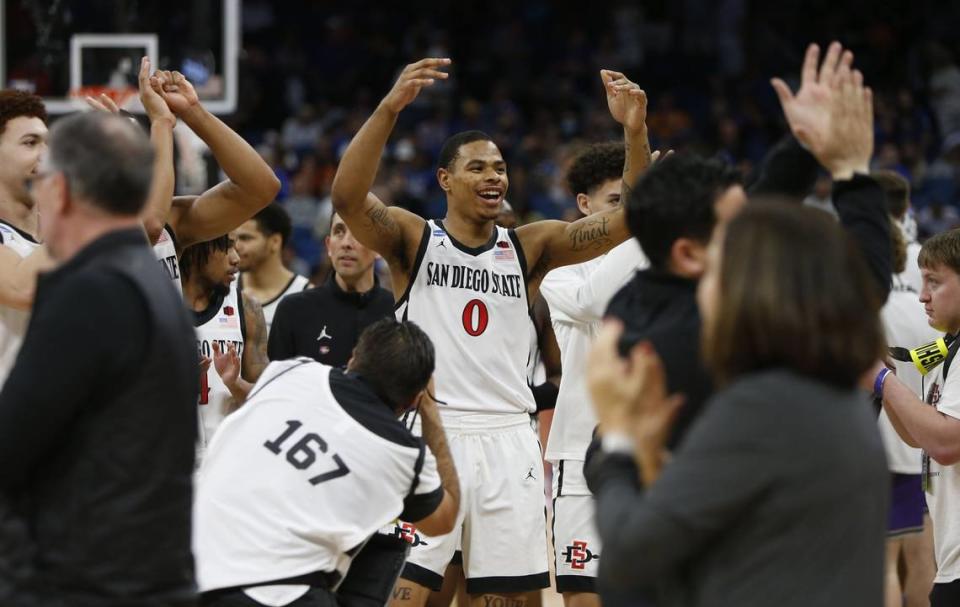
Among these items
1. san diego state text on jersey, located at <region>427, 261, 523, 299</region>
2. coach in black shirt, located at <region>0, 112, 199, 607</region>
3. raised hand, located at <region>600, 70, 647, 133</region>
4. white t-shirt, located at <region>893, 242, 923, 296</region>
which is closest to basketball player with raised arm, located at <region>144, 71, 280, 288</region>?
san diego state text on jersey, located at <region>427, 261, 523, 299</region>

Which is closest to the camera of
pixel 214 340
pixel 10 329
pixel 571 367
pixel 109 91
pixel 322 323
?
pixel 10 329

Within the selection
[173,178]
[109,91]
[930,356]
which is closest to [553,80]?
[109,91]

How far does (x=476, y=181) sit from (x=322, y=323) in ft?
4.69

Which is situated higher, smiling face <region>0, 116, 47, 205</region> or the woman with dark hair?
Answer: smiling face <region>0, 116, 47, 205</region>

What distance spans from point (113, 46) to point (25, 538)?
8515mm

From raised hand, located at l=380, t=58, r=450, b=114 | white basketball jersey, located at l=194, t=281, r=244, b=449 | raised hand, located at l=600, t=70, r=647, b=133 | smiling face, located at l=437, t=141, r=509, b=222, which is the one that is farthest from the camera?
white basketball jersey, located at l=194, t=281, r=244, b=449

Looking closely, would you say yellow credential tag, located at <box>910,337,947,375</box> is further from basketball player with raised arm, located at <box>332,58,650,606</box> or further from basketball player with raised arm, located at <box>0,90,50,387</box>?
basketball player with raised arm, located at <box>0,90,50,387</box>

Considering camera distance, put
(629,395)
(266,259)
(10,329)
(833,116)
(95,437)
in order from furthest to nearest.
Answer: (266,259) → (10,329) → (833,116) → (95,437) → (629,395)

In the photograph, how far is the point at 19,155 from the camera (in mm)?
5098

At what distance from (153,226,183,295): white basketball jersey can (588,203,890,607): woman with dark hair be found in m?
3.17

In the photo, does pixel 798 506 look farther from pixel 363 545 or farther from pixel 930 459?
pixel 930 459

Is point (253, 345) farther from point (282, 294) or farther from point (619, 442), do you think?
point (619, 442)

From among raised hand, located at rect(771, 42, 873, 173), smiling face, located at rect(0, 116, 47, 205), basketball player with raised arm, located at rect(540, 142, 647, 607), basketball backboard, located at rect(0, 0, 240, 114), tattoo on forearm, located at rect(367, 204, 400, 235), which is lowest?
basketball player with raised arm, located at rect(540, 142, 647, 607)

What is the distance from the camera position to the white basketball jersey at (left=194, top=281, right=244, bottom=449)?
660 centimetres
